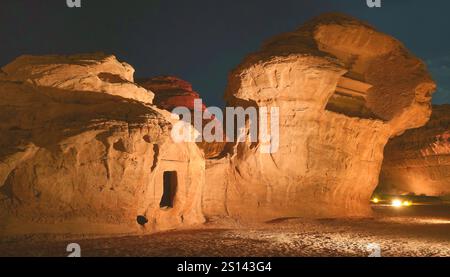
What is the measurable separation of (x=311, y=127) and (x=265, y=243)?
7.03 metres

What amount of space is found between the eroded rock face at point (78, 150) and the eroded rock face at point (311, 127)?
3931mm

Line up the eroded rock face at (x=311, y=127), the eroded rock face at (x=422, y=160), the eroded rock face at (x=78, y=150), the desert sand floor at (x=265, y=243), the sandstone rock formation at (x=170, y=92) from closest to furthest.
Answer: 1. the desert sand floor at (x=265, y=243)
2. the eroded rock face at (x=78, y=150)
3. the eroded rock face at (x=311, y=127)
4. the eroded rock face at (x=422, y=160)
5. the sandstone rock formation at (x=170, y=92)

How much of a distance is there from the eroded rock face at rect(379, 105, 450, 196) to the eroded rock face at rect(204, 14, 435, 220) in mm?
15426

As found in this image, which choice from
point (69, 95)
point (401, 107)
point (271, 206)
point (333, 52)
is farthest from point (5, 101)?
point (401, 107)

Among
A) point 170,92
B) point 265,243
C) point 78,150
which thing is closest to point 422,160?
point 170,92

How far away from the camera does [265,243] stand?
34.8 ft

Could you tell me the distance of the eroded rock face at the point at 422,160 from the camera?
3272 cm

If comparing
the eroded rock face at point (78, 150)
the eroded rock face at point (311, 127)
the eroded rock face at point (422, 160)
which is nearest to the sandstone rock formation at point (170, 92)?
the eroded rock face at point (422, 160)

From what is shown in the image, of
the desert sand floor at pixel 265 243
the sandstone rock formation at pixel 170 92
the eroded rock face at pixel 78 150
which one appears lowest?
the desert sand floor at pixel 265 243

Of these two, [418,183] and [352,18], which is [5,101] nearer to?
[352,18]

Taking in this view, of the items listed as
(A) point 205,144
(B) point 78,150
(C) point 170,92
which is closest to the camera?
(B) point 78,150

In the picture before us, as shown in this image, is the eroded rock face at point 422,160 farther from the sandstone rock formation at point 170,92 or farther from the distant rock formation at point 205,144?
the sandstone rock formation at point 170,92

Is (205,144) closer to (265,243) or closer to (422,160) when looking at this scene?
(265,243)
